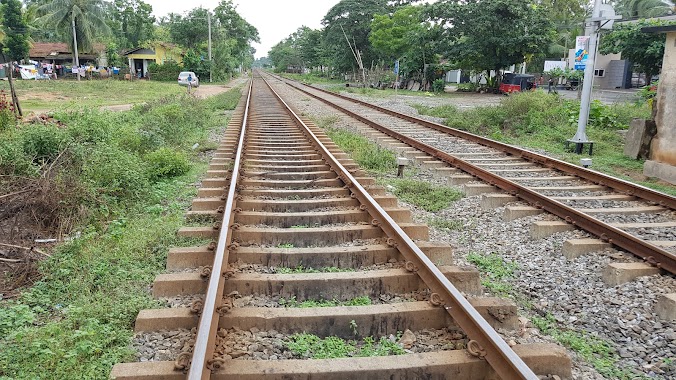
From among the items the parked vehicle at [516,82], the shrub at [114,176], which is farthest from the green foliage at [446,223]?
the parked vehicle at [516,82]

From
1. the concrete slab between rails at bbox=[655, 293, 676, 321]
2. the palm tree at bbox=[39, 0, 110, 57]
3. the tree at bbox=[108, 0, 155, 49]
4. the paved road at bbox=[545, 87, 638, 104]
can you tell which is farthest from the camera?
the tree at bbox=[108, 0, 155, 49]

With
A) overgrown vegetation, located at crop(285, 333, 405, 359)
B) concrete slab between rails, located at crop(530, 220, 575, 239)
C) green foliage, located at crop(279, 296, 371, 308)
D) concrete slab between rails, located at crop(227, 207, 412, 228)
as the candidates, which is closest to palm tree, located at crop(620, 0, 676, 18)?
concrete slab between rails, located at crop(530, 220, 575, 239)

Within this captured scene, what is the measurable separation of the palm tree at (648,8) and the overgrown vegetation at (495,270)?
47.2 metres

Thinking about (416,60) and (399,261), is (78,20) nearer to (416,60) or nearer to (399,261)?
(416,60)

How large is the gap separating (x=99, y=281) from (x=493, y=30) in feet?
113

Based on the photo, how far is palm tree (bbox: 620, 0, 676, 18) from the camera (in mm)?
45412

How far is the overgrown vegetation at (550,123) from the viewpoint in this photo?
1138 cm

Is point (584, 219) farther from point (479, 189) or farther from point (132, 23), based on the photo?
point (132, 23)

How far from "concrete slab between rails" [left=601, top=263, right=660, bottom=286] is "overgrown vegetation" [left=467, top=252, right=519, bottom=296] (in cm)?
74

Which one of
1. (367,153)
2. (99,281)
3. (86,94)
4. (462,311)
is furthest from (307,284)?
(86,94)

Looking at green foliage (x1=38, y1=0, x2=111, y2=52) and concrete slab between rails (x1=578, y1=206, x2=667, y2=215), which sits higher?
green foliage (x1=38, y1=0, x2=111, y2=52)

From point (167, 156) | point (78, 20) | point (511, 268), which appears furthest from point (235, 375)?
point (78, 20)

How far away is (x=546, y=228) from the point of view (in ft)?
17.4

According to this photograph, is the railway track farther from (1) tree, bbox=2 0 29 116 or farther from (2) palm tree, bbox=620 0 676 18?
(2) palm tree, bbox=620 0 676 18
